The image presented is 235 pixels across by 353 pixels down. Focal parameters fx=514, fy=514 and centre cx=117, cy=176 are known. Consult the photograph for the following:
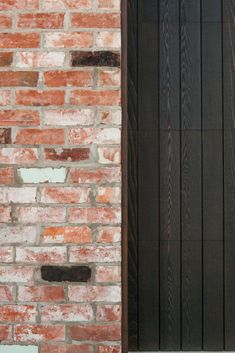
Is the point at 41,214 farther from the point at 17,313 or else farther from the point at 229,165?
the point at 229,165

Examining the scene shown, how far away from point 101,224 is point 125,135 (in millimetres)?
359

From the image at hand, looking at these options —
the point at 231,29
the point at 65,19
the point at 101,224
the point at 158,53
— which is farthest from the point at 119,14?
the point at 101,224

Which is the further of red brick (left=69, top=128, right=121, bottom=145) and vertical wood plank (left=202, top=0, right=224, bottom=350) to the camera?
vertical wood plank (left=202, top=0, right=224, bottom=350)

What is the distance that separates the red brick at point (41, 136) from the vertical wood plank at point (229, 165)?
2.48ft

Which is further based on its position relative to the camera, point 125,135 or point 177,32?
point 177,32

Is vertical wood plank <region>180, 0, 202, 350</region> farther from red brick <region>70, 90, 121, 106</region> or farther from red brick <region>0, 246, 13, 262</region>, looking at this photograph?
red brick <region>0, 246, 13, 262</region>

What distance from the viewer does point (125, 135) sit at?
6.59ft

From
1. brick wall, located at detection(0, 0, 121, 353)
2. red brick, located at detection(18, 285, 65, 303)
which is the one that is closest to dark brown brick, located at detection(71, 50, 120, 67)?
Result: brick wall, located at detection(0, 0, 121, 353)

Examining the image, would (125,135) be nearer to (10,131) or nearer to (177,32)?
(10,131)

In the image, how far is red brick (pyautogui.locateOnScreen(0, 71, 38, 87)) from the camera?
6.48 feet

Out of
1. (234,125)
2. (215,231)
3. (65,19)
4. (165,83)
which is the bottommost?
(215,231)

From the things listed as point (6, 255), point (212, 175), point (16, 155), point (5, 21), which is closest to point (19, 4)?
point (5, 21)

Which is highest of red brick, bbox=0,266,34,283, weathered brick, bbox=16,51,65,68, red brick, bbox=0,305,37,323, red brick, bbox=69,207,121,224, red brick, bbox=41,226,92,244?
weathered brick, bbox=16,51,65,68

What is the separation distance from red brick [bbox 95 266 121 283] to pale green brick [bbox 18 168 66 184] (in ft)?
1.22
